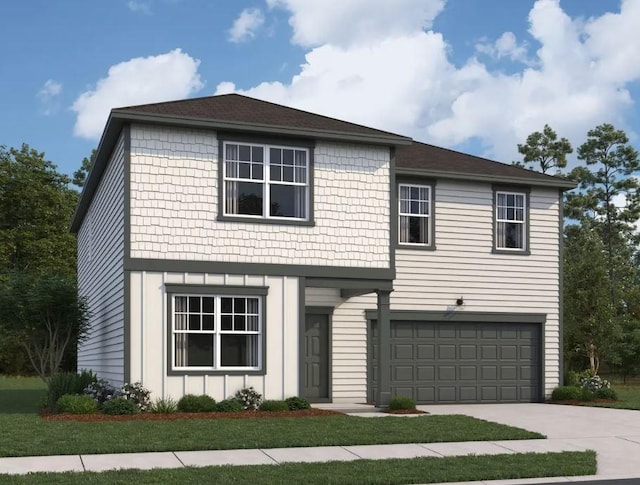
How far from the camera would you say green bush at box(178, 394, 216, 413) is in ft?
56.5

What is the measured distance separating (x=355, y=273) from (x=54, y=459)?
30.0 feet

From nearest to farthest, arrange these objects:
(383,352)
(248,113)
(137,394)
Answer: (137,394) < (248,113) < (383,352)

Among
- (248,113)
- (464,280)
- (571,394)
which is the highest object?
(248,113)

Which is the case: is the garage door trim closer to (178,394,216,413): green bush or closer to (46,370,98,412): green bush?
(178,394,216,413): green bush

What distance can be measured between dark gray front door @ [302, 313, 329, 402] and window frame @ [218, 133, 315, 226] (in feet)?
11.6

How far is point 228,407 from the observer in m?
17.5

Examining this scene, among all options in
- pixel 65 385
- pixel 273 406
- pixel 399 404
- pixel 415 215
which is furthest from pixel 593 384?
pixel 65 385

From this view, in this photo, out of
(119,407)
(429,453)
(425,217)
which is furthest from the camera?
(425,217)

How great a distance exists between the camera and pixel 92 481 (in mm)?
9922

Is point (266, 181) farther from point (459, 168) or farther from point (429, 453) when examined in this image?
point (429, 453)

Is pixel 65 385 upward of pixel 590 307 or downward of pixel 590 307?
downward

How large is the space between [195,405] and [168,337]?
4.93ft

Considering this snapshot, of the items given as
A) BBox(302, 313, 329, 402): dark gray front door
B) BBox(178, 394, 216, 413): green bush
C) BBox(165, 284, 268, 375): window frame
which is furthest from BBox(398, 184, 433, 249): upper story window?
BBox(178, 394, 216, 413): green bush

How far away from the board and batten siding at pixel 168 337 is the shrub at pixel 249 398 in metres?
0.17
